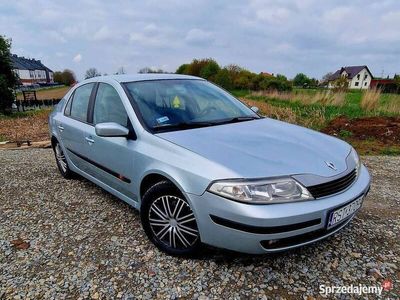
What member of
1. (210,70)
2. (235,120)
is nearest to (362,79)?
(210,70)

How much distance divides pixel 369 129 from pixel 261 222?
7.24 meters

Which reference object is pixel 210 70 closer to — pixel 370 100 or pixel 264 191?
pixel 370 100

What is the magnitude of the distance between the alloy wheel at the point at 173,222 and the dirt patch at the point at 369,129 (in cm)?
653

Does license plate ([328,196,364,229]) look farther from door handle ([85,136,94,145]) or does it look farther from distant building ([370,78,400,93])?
distant building ([370,78,400,93])

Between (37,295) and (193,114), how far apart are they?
6.46 feet

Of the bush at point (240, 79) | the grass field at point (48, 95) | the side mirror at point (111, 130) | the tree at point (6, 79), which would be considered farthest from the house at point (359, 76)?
the side mirror at point (111, 130)

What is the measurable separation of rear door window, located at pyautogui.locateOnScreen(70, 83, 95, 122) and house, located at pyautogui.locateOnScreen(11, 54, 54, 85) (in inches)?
3144

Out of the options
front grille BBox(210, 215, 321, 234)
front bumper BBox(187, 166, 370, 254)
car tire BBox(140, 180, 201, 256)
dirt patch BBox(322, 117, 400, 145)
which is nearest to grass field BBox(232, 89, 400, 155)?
dirt patch BBox(322, 117, 400, 145)

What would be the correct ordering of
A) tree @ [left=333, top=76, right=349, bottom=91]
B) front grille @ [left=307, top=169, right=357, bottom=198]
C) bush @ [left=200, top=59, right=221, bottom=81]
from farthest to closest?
1. bush @ [left=200, top=59, right=221, bottom=81]
2. tree @ [left=333, top=76, right=349, bottom=91]
3. front grille @ [left=307, top=169, right=357, bottom=198]

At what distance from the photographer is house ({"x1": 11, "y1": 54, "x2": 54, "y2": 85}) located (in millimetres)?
75781

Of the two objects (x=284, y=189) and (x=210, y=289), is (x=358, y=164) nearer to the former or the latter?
(x=284, y=189)

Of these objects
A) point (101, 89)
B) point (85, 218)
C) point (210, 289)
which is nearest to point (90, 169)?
point (85, 218)

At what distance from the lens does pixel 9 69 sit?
78.9ft

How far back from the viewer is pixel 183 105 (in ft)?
10.1
